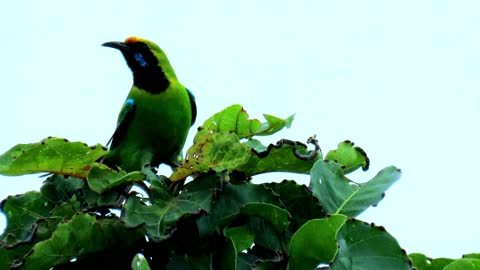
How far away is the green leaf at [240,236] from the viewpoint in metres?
2.62

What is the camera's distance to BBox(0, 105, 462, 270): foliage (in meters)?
2.50

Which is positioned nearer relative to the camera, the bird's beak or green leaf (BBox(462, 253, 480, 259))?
green leaf (BBox(462, 253, 480, 259))

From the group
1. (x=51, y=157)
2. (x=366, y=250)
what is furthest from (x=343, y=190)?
(x=51, y=157)

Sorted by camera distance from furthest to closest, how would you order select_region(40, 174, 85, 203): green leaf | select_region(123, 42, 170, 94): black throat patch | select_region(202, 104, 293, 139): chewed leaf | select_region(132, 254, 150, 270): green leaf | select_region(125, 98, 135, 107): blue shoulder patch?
select_region(123, 42, 170, 94): black throat patch, select_region(125, 98, 135, 107): blue shoulder patch, select_region(202, 104, 293, 139): chewed leaf, select_region(40, 174, 85, 203): green leaf, select_region(132, 254, 150, 270): green leaf

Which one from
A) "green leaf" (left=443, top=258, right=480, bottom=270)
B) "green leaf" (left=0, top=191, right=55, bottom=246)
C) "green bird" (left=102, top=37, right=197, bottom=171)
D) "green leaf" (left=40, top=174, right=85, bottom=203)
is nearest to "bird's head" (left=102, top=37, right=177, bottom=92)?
"green bird" (left=102, top=37, right=197, bottom=171)

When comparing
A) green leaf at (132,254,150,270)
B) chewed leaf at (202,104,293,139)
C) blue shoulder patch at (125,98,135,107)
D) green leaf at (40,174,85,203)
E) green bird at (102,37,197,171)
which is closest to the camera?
green leaf at (132,254,150,270)

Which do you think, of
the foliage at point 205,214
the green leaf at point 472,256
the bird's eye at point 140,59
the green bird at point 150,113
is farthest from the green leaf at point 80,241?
the bird's eye at point 140,59

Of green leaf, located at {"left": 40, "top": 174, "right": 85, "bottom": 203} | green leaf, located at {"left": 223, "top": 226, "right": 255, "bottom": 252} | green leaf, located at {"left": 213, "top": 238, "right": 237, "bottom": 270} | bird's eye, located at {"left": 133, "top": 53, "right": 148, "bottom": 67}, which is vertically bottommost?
green leaf, located at {"left": 40, "top": 174, "right": 85, "bottom": 203}

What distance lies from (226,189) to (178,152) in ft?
6.51

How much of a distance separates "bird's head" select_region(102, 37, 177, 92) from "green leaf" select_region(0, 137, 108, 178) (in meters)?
2.12

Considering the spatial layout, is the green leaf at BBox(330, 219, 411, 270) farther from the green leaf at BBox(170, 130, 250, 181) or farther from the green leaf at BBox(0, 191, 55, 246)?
the green leaf at BBox(0, 191, 55, 246)

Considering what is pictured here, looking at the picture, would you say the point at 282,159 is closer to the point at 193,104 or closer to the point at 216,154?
the point at 216,154

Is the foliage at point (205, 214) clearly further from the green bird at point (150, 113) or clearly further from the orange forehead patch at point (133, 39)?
the orange forehead patch at point (133, 39)

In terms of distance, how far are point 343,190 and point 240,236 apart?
1.51 ft
